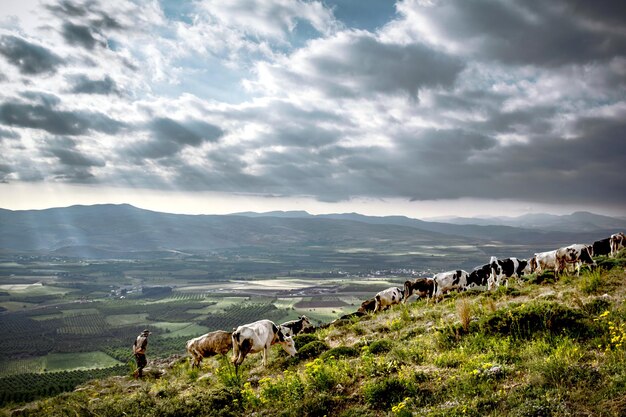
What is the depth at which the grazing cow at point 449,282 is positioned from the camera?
23812 mm

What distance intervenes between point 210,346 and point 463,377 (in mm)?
12830

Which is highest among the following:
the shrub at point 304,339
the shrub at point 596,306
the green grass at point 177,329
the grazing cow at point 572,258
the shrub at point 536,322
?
the grazing cow at point 572,258

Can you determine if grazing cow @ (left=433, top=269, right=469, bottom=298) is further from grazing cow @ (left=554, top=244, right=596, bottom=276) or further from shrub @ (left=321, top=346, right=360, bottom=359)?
shrub @ (left=321, top=346, right=360, bottom=359)

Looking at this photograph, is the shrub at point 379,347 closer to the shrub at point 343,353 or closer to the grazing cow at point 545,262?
the shrub at point 343,353

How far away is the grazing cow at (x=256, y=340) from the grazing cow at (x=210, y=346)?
333 centimetres

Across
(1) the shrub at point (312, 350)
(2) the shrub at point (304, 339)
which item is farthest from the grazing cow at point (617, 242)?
(1) the shrub at point (312, 350)

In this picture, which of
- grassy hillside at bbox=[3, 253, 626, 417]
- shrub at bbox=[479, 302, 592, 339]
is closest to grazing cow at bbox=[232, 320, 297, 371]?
grassy hillside at bbox=[3, 253, 626, 417]

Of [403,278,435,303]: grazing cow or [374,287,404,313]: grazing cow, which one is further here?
[403,278,435,303]: grazing cow

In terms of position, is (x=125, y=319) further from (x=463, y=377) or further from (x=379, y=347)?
(x=463, y=377)

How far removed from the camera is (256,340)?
1395cm

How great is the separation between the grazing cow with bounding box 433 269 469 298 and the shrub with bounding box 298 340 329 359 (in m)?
12.1

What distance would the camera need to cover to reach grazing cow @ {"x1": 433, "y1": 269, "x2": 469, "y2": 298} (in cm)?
2381

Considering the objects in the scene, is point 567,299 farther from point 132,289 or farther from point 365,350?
point 132,289

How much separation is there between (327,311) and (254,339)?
109683mm
